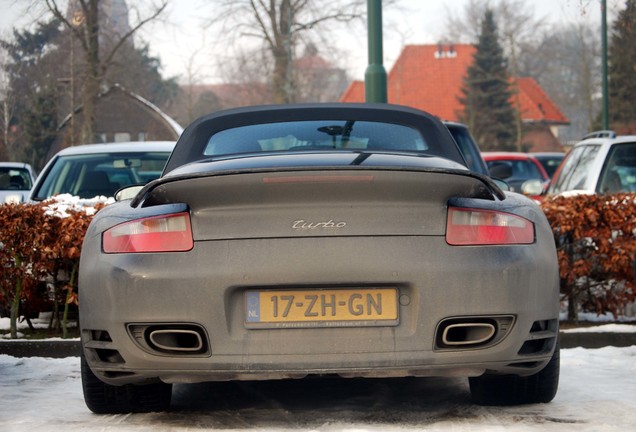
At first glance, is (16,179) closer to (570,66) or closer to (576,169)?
(576,169)

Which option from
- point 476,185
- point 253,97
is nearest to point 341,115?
point 476,185

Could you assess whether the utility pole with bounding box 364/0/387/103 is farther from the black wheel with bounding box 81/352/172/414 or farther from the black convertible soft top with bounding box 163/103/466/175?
the black wheel with bounding box 81/352/172/414

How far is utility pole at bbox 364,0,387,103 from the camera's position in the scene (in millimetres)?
12531

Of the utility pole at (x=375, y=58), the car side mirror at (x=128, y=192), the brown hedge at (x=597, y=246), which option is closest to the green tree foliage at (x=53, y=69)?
the utility pole at (x=375, y=58)

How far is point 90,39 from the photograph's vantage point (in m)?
37.1

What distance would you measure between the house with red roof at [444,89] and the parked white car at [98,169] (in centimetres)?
7608

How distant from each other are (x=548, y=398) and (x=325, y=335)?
4.61 feet

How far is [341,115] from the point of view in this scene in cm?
623

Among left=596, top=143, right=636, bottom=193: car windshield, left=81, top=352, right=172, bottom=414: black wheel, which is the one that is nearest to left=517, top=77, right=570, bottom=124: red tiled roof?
left=596, top=143, right=636, bottom=193: car windshield

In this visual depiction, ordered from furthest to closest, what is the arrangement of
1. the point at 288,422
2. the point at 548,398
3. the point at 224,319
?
the point at 548,398 → the point at 288,422 → the point at 224,319

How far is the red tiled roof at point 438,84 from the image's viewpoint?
8906 cm

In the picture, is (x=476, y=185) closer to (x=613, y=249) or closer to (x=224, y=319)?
(x=224, y=319)

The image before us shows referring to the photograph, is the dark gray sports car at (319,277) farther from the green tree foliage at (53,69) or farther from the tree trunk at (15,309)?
the green tree foliage at (53,69)

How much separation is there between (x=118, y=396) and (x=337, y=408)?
99 centimetres
